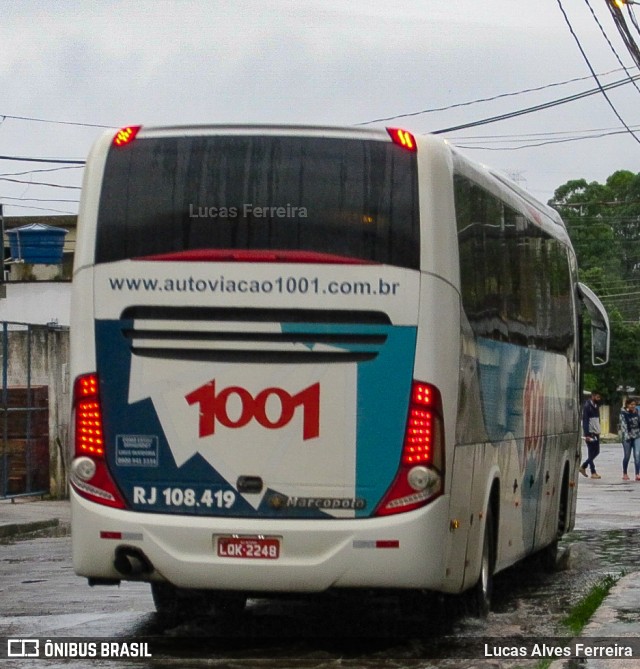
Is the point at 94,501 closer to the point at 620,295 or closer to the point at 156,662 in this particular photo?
the point at 156,662

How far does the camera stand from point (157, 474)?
8.94 m

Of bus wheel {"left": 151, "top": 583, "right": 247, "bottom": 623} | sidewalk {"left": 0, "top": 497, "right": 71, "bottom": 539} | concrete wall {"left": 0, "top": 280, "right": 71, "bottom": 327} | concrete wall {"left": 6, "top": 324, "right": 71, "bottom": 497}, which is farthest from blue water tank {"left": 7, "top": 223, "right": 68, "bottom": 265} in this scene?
bus wheel {"left": 151, "top": 583, "right": 247, "bottom": 623}

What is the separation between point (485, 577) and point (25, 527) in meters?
10.3

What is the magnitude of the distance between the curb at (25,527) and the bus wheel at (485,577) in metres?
9.59

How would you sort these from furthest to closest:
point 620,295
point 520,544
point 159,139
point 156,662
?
point 620,295 < point 520,544 < point 159,139 < point 156,662

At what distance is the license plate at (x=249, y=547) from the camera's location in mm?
8773

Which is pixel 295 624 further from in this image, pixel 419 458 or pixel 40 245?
pixel 40 245

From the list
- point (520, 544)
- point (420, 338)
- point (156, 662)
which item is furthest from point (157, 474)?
point (520, 544)

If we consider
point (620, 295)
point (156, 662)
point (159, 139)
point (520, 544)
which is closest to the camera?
point (156, 662)

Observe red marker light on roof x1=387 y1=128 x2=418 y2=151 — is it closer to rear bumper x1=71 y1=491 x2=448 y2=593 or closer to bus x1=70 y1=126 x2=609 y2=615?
bus x1=70 y1=126 x2=609 y2=615

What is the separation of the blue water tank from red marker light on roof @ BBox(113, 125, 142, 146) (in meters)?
23.2

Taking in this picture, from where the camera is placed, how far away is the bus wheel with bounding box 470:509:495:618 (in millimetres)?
10414

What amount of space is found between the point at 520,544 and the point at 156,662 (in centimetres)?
441

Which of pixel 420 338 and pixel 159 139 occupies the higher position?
pixel 159 139
